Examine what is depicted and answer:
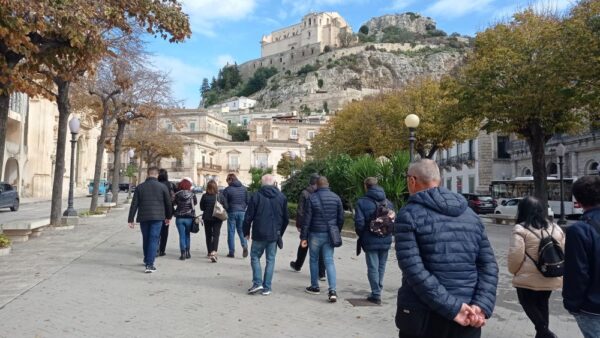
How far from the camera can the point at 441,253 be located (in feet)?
9.77

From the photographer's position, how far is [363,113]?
114ft

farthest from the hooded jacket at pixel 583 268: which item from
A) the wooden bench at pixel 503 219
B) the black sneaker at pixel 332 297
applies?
the wooden bench at pixel 503 219

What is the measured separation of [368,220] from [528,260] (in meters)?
2.52

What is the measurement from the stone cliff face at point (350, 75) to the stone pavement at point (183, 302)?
109 m

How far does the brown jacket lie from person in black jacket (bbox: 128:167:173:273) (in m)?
6.04

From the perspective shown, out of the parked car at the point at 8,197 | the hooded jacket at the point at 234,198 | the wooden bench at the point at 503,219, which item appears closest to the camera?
the hooded jacket at the point at 234,198

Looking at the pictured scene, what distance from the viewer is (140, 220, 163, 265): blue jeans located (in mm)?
8750

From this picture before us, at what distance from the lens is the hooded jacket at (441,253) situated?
2.95 metres

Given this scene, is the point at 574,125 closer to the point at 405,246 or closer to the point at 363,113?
the point at 363,113

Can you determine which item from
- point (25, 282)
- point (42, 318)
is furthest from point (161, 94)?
point (42, 318)

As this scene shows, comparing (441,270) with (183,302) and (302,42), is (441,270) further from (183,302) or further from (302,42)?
(302,42)

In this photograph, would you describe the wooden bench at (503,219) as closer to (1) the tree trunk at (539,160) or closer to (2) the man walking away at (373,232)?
(1) the tree trunk at (539,160)

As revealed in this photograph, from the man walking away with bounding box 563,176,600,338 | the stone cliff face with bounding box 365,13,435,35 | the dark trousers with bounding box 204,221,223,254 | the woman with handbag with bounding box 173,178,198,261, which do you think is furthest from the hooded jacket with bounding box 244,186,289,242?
the stone cliff face with bounding box 365,13,435,35

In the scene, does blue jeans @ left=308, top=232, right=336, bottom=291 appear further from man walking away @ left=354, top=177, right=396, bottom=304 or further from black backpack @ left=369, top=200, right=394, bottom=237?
black backpack @ left=369, top=200, right=394, bottom=237
